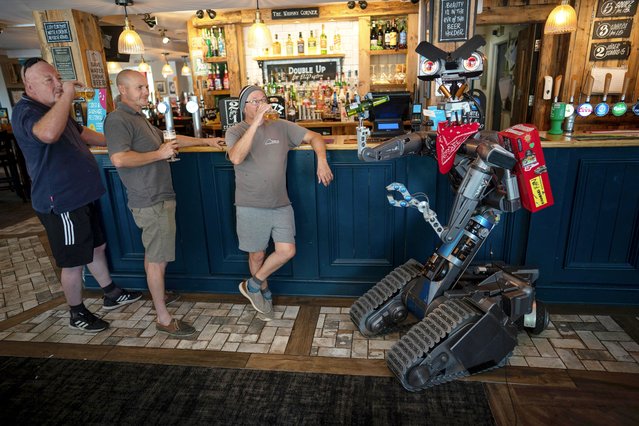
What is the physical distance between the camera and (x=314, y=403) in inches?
78.0

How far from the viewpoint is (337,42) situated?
19.8 ft

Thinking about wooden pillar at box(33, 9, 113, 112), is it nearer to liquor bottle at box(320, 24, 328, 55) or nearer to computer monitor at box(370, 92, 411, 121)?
computer monitor at box(370, 92, 411, 121)

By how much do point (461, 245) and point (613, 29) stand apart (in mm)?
4318

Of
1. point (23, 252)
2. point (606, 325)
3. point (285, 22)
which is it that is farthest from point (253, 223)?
point (285, 22)

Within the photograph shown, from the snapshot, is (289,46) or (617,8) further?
(289,46)

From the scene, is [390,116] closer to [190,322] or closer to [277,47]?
[190,322]

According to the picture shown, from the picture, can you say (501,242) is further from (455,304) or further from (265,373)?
(265,373)

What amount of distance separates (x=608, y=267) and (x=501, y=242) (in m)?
0.68

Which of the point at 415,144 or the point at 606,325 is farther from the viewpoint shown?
the point at 606,325

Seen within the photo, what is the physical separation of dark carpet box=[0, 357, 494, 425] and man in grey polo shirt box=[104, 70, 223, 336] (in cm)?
48

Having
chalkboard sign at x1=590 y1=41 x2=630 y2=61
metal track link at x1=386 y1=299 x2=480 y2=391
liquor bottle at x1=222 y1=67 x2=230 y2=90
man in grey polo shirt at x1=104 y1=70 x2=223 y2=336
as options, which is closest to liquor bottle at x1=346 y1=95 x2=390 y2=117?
man in grey polo shirt at x1=104 y1=70 x2=223 y2=336

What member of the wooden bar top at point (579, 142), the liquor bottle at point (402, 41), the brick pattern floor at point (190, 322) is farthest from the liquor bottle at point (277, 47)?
the brick pattern floor at point (190, 322)

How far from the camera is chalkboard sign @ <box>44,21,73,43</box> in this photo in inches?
136

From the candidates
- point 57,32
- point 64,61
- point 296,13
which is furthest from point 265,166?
point 296,13
